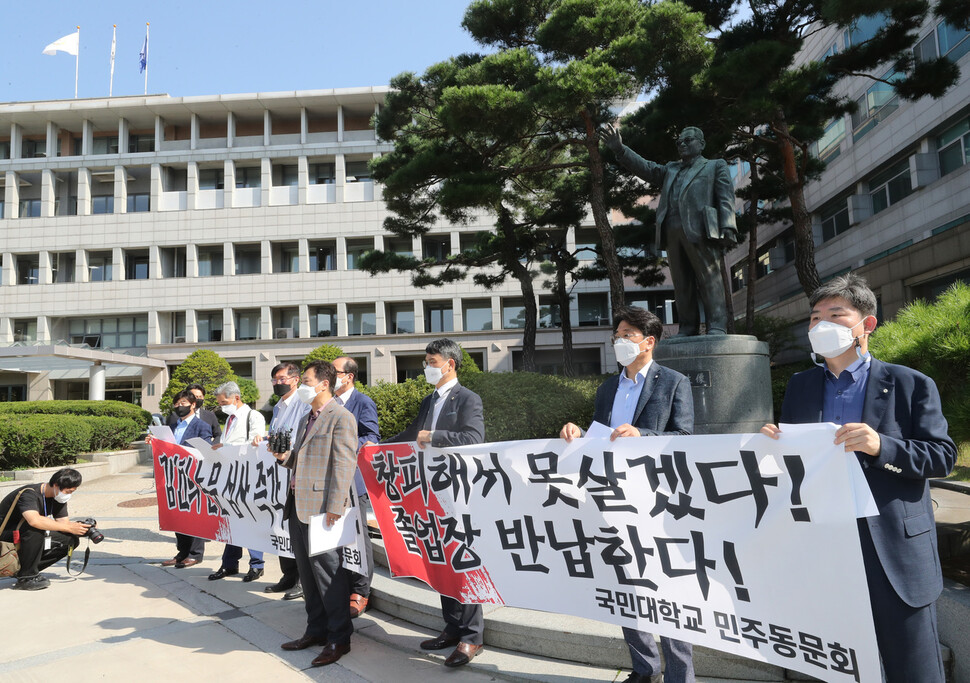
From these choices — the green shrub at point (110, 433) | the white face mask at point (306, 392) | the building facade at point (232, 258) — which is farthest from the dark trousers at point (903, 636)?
the building facade at point (232, 258)

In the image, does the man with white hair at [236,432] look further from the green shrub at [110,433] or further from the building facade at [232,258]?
the building facade at [232,258]

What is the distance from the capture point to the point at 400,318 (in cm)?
3559

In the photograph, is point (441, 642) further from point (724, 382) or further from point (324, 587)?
point (724, 382)

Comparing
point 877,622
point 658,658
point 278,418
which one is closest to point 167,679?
point 278,418

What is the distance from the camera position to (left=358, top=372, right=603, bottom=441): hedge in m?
9.40

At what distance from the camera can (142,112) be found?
36.1 metres

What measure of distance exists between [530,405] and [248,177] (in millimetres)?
32535

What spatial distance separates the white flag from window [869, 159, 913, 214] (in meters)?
41.3

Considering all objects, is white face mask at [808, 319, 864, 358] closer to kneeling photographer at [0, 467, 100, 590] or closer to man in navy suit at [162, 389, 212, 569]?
man in navy suit at [162, 389, 212, 569]

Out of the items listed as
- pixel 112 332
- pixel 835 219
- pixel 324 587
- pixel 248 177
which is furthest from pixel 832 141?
pixel 112 332

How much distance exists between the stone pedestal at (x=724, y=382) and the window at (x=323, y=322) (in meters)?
31.0

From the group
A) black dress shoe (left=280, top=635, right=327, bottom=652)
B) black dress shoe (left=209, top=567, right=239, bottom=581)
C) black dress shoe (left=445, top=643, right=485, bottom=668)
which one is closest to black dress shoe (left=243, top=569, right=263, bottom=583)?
black dress shoe (left=209, top=567, right=239, bottom=581)

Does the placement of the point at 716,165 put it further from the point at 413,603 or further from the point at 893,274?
the point at 893,274

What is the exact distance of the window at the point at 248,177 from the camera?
3672 centimetres
